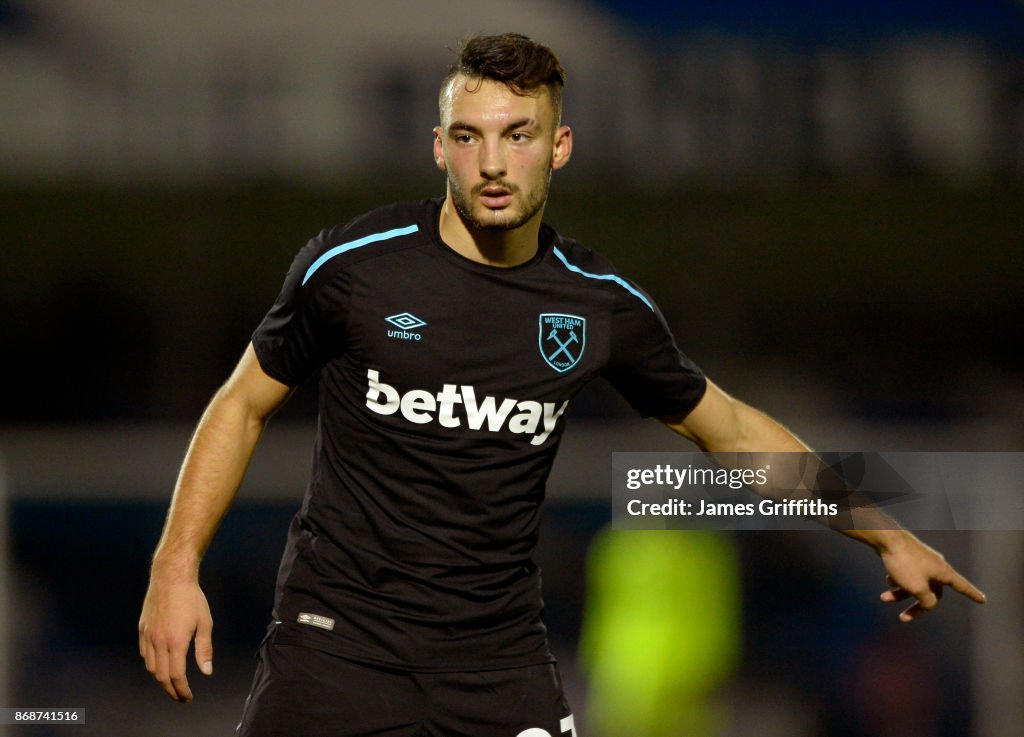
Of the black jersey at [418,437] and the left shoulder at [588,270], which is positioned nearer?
the black jersey at [418,437]

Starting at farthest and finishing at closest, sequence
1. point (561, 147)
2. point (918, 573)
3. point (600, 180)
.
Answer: point (600, 180) < point (918, 573) < point (561, 147)

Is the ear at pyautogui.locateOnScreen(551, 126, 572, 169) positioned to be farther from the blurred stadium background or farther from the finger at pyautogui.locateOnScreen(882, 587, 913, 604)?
the blurred stadium background

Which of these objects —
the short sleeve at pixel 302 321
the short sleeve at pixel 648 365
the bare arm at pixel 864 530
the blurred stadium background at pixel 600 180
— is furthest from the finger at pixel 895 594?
the blurred stadium background at pixel 600 180

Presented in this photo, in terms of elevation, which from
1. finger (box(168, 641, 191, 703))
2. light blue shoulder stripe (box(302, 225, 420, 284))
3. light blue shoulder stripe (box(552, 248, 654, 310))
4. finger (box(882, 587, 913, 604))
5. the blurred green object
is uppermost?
light blue shoulder stripe (box(302, 225, 420, 284))

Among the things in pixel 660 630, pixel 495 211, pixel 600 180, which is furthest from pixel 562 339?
pixel 600 180

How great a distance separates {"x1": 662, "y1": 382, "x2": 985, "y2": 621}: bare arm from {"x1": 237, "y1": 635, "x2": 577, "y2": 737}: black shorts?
0.74 m

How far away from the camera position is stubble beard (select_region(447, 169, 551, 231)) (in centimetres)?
265

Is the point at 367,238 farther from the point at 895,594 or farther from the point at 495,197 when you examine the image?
the point at 895,594

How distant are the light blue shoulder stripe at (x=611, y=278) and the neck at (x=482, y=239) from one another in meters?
0.11

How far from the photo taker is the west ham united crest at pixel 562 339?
9.11 ft

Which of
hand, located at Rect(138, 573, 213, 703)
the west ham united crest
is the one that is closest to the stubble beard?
the west ham united crest

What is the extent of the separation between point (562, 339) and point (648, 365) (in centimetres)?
23

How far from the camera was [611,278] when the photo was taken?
9.45ft

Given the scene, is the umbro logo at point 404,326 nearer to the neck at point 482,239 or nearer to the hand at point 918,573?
the neck at point 482,239
